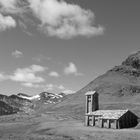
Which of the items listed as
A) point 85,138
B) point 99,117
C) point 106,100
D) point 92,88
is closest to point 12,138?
point 85,138

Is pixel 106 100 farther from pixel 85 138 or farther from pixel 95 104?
pixel 85 138

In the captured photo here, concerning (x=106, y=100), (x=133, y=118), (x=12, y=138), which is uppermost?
(x=106, y=100)

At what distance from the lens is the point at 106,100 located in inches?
6304

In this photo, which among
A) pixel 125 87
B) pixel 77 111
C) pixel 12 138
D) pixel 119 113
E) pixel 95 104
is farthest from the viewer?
pixel 125 87

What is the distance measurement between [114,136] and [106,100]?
369 ft

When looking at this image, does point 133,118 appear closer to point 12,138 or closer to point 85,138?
point 85,138

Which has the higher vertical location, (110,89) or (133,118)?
(110,89)

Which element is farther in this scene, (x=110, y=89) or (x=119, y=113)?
(x=110, y=89)

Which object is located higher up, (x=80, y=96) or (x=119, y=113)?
(x=80, y=96)

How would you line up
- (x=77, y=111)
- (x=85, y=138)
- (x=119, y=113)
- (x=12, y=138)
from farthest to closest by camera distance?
1. (x=77, y=111)
2. (x=119, y=113)
3. (x=12, y=138)
4. (x=85, y=138)

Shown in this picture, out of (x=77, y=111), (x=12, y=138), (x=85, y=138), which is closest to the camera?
(x=85, y=138)

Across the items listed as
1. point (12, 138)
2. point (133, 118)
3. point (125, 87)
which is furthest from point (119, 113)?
point (125, 87)

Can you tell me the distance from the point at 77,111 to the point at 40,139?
8434 cm

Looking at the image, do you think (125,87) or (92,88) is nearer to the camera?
(125,87)
